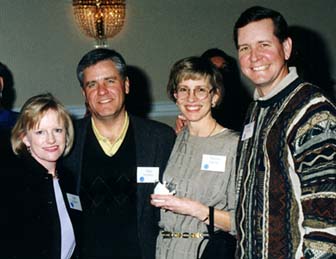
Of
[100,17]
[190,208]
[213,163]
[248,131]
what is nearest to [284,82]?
[248,131]

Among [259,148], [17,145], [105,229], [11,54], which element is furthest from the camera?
[11,54]

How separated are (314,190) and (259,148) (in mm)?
422

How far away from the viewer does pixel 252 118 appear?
247cm

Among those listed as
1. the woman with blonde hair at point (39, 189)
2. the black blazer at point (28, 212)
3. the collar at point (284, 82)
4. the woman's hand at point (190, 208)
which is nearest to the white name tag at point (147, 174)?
the woman's hand at point (190, 208)

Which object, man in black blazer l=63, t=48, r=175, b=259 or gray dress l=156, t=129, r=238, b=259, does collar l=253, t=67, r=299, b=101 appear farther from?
man in black blazer l=63, t=48, r=175, b=259

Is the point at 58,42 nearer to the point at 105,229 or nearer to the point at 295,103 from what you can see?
the point at 105,229

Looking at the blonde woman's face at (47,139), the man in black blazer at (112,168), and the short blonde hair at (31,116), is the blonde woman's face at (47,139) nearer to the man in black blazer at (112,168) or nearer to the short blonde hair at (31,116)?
the short blonde hair at (31,116)

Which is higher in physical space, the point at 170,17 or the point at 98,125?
the point at 170,17

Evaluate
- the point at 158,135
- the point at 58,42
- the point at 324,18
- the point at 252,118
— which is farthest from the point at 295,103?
the point at 324,18

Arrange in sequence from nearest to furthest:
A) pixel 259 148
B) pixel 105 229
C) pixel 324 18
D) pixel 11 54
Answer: pixel 259 148 < pixel 105 229 < pixel 11 54 < pixel 324 18

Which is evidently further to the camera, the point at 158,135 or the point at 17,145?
the point at 158,135

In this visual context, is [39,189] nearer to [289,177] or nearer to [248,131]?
[248,131]

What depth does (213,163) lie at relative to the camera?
2795 millimetres

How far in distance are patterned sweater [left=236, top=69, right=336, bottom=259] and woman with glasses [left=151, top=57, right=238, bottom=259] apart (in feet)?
1.14
